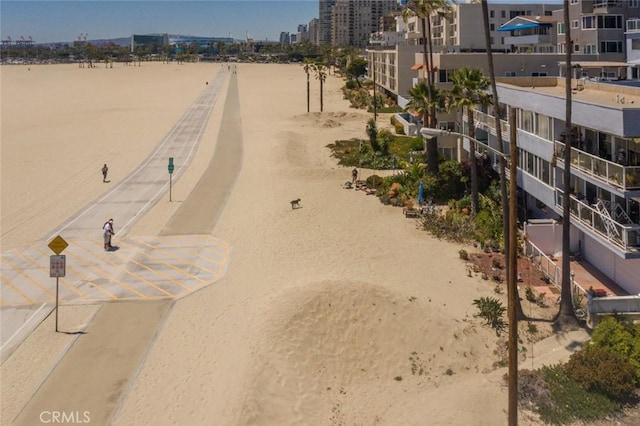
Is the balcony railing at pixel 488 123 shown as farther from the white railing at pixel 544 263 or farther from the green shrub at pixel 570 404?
the green shrub at pixel 570 404

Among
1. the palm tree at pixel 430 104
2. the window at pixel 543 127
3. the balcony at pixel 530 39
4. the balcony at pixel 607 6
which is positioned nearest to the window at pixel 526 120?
the window at pixel 543 127

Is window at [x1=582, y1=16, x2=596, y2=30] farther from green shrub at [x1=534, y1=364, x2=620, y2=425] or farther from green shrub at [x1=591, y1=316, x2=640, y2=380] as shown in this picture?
green shrub at [x1=534, y1=364, x2=620, y2=425]

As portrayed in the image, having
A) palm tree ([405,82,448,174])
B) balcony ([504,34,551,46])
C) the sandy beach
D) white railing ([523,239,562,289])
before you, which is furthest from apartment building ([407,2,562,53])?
white railing ([523,239,562,289])

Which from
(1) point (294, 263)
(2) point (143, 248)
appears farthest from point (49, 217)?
(1) point (294, 263)

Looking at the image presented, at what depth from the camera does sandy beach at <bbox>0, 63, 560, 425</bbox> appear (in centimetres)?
1436

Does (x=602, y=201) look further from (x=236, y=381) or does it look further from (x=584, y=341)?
(x=236, y=381)

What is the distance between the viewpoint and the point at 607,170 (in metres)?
18.8

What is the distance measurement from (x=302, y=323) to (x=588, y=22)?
4938 centimetres

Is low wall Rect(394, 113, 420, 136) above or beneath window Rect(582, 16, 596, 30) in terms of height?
beneath

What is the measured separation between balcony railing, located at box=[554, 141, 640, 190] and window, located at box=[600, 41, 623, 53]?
3757cm

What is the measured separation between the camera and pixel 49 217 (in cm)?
3120

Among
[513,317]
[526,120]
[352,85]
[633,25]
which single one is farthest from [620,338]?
[352,85]

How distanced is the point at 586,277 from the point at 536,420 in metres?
9.80

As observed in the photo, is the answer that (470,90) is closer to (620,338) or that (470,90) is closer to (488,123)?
(488,123)
